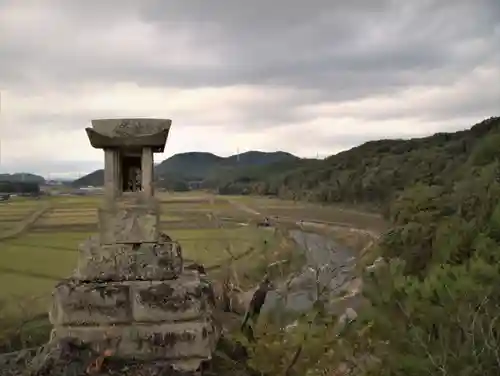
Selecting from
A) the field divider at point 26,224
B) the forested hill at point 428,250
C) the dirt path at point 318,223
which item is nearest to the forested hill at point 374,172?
the forested hill at point 428,250

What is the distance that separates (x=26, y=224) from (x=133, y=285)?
11.8 meters

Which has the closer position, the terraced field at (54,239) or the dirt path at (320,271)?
the dirt path at (320,271)

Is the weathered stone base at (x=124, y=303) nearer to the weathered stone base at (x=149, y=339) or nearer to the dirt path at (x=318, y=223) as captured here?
the weathered stone base at (x=149, y=339)

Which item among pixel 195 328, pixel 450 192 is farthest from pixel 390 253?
pixel 195 328

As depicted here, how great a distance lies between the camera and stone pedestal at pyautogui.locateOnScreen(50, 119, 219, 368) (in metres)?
4.05

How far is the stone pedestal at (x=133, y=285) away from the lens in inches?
159

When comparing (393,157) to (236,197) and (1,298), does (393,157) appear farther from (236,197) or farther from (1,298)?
(1,298)

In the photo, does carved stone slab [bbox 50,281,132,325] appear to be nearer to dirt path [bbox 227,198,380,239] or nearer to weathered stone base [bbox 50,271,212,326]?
weathered stone base [bbox 50,271,212,326]

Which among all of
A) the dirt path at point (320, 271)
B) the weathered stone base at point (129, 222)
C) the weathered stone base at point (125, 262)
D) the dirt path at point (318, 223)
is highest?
the weathered stone base at point (129, 222)

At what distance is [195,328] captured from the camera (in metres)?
4.07

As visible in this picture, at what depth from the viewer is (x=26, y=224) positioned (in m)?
14.7

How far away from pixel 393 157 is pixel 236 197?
31.4 feet

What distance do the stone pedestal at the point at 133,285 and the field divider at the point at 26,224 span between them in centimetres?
1095

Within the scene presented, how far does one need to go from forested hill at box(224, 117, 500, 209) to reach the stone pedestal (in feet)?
49.4
